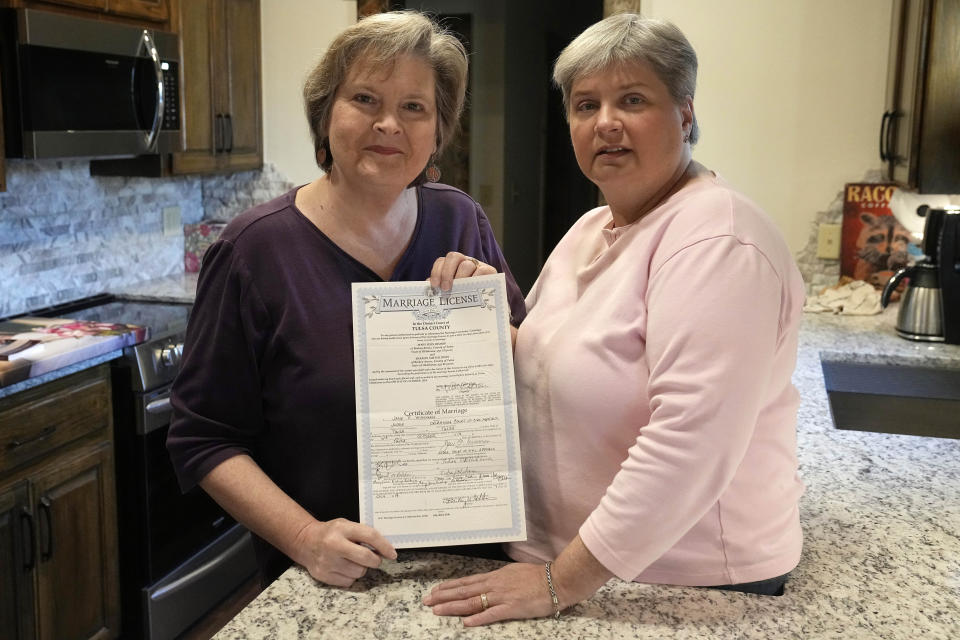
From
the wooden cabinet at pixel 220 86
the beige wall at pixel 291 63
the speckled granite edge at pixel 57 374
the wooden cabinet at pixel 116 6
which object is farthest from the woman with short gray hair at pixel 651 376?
the beige wall at pixel 291 63

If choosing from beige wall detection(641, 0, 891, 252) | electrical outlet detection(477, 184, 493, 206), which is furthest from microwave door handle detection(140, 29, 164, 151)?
electrical outlet detection(477, 184, 493, 206)

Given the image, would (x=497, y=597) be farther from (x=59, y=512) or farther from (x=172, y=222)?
(x=172, y=222)

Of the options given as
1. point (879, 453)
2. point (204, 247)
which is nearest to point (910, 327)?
point (879, 453)

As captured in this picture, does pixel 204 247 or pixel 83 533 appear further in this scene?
pixel 204 247

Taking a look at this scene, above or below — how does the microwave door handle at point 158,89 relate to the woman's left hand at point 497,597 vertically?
above

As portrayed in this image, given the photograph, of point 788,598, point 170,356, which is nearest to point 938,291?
point 788,598

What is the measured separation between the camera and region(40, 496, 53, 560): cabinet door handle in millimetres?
2398

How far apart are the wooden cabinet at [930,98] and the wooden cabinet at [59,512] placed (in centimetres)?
247

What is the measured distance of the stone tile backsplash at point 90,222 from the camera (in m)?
2.98

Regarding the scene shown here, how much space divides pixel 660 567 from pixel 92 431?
6.46 feet

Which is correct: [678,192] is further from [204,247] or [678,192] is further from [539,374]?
[204,247]

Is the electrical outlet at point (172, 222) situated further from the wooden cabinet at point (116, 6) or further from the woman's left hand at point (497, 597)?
the woman's left hand at point (497, 597)

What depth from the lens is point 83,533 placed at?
2562mm

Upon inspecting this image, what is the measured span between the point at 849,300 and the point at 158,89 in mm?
2449
